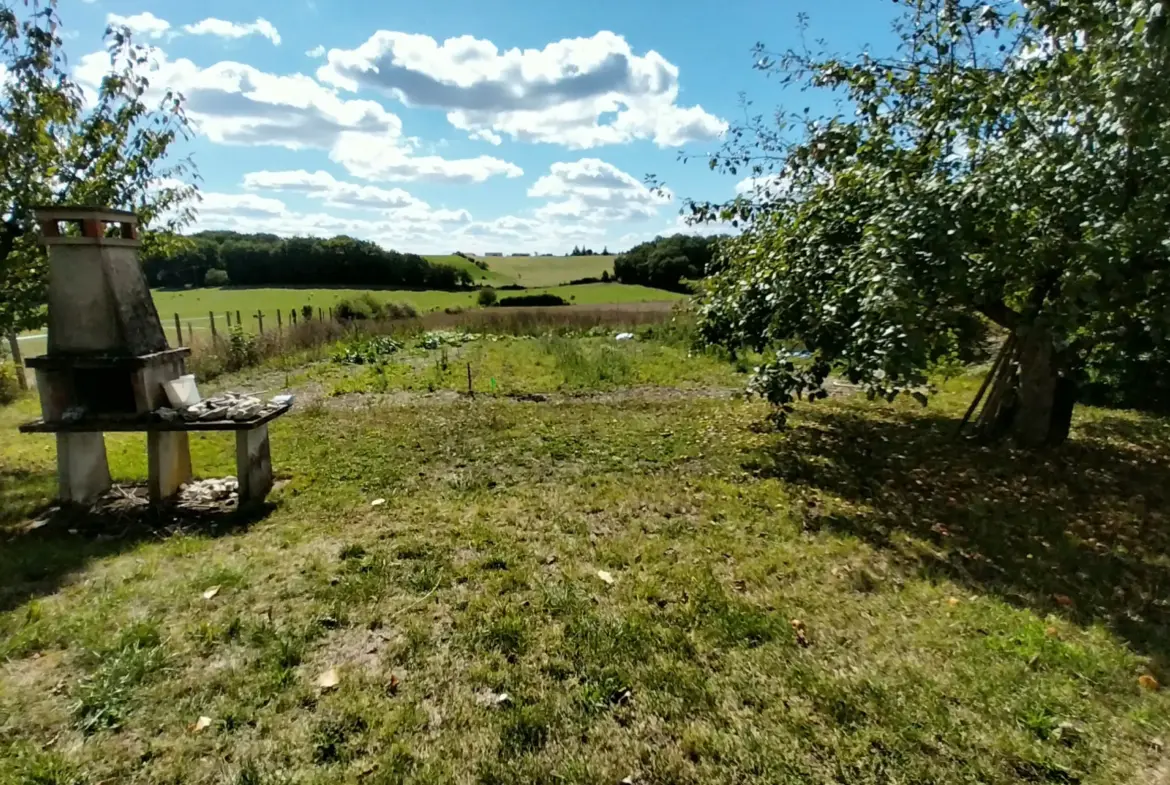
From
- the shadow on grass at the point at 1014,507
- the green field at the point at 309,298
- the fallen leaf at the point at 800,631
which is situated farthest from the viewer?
the green field at the point at 309,298

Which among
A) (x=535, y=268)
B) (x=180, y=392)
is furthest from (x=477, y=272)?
(x=180, y=392)

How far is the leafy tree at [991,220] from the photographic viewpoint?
12.9 feet

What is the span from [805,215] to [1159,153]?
255cm

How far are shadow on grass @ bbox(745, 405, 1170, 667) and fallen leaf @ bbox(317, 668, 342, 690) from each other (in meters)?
3.33

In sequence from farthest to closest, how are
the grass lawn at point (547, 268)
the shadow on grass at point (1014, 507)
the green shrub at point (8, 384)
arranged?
the grass lawn at point (547, 268), the green shrub at point (8, 384), the shadow on grass at point (1014, 507)

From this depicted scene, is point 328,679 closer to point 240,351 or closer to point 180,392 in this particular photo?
point 180,392

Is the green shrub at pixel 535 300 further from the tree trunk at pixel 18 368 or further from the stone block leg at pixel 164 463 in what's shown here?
the stone block leg at pixel 164 463

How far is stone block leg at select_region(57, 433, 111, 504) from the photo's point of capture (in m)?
4.97

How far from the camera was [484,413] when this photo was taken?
8602 mm

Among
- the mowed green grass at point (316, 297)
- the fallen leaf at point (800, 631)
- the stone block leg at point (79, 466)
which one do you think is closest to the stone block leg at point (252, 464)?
the stone block leg at point (79, 466)

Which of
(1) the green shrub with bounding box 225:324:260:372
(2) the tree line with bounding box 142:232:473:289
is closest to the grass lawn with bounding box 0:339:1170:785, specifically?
(1) the green shrub with bounding box 225:324:260:372

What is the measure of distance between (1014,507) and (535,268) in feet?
162

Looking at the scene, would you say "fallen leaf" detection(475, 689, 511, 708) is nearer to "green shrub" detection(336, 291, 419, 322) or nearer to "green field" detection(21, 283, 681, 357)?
"green shrub" detection(336, 291, 419, 322)

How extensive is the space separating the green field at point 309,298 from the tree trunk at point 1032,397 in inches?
967
